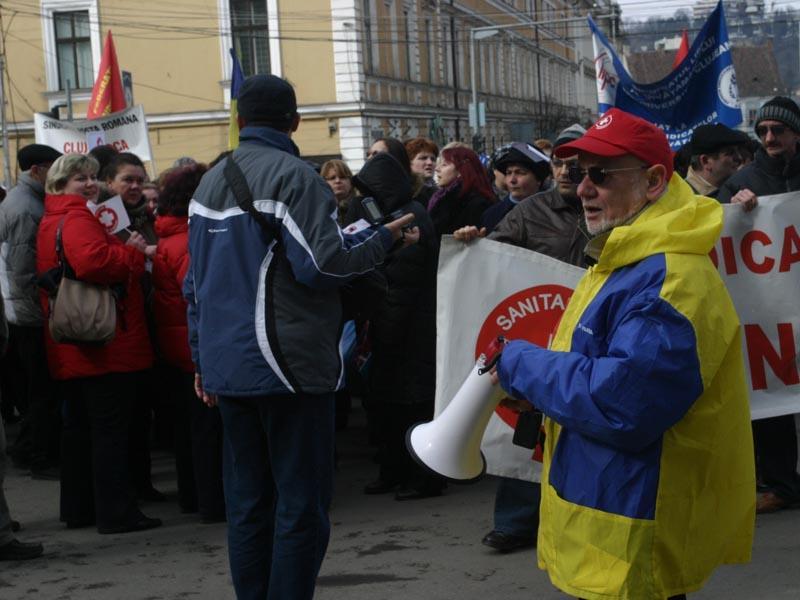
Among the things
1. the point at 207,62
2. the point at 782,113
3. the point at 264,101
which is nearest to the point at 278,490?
the point at 264,101

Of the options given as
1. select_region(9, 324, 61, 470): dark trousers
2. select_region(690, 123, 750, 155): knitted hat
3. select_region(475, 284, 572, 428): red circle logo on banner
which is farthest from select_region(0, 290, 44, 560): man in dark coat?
select_region(690, 123, 750, 155): knitted hat

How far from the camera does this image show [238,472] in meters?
4.58

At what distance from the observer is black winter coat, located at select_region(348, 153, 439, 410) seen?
7047mm

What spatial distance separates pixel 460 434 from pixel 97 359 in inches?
125

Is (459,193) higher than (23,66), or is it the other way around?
(23,66)

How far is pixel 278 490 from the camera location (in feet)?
14.7

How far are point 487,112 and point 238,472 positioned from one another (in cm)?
5121

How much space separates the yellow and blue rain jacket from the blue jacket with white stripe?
1316 millimetres

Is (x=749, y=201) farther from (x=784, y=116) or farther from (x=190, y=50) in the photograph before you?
(x=190, y=50)

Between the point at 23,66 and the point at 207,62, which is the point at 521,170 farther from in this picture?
the point at 23,66

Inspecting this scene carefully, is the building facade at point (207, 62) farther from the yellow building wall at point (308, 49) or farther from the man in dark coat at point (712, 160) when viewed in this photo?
the man in dark coat at point (712, 160)

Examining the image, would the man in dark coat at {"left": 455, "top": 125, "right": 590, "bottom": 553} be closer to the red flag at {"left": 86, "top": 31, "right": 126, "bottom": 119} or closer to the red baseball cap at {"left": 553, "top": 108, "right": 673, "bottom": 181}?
the red baseball cap at {"left": 553, "top": 108, "right": 673, "bottom": 181}

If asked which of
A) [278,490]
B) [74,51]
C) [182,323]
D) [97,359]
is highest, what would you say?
[74,51]

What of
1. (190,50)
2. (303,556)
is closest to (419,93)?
(190,50)
